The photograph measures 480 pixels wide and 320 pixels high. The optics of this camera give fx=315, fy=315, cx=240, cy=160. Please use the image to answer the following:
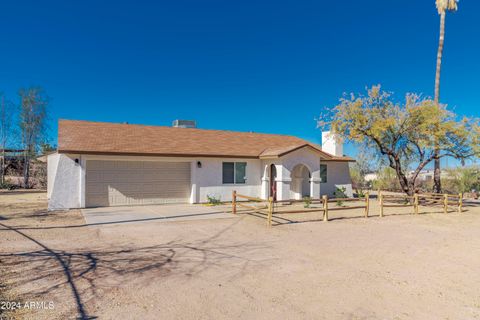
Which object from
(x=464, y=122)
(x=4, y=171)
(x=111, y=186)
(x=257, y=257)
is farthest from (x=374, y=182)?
(x=4, y=171)

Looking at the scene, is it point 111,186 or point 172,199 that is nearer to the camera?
point 111,186

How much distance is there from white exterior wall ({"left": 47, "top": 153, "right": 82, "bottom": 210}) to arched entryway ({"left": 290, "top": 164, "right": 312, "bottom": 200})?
11.9 m

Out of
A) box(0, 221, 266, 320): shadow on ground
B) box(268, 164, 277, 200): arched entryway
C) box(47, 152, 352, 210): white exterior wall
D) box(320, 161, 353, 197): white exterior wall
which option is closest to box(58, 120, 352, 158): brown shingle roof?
box(47, 152, 352, 210): white exterior wall

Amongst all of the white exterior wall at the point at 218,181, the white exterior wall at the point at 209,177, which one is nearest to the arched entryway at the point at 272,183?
the white exterior wall at the point at 209,177

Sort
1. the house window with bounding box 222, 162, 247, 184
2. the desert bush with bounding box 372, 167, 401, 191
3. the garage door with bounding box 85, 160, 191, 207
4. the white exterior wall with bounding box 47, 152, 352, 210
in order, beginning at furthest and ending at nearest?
the desert bush with bounding box 372, 167, 401, 191 < the house window with bounding box 222, 162, 247, 184 < the garage door with bounding box 85, 160, 191, 207 < the white exterior wall with bounding box 47, 152, 352, 210

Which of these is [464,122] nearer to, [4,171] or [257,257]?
[257,257]

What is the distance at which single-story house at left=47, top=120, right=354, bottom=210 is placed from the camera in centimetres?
1445

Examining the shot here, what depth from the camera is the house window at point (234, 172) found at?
1817 centimetres

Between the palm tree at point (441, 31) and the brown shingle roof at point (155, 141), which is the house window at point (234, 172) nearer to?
the brown shingle roof at point (155, 141)

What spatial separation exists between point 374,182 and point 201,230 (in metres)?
26.3

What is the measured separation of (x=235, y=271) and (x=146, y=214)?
25.8 ft

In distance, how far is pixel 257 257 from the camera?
719 centimetres

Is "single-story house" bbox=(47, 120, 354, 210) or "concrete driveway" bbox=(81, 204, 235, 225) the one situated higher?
"single-story house" bbox=(47, 120, 354, 210)

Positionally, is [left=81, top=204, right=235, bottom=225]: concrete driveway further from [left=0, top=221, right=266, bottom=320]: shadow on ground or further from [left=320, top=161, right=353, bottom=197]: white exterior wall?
[left=320, top=161, right=353, bottom=197]: white exterior wall
